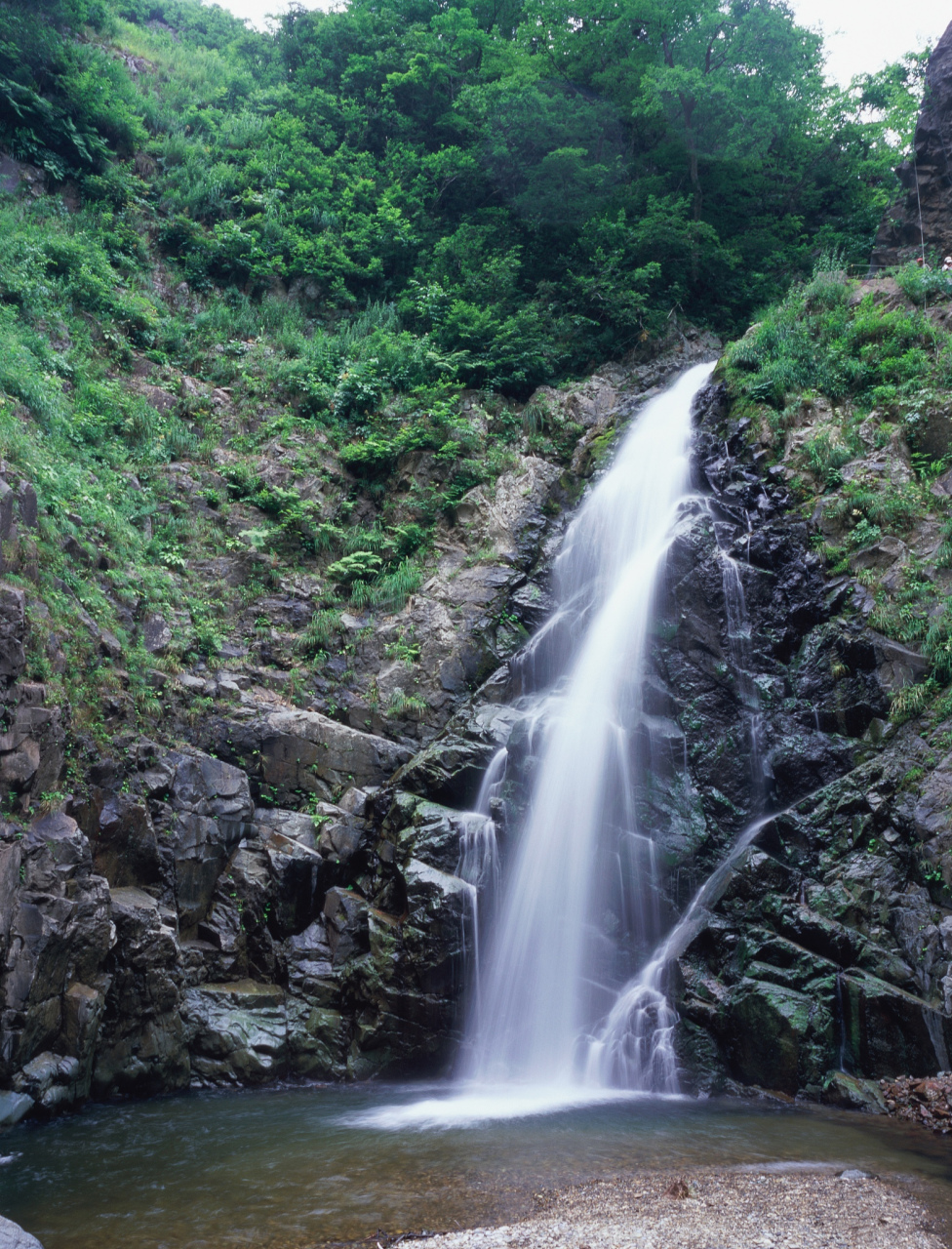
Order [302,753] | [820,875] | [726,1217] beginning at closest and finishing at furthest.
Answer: [726,1217] < [820,875] < [302,753]

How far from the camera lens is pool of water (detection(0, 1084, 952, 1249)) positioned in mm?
5191

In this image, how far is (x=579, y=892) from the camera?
33.8 feet

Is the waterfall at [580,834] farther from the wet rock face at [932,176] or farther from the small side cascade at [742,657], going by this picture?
the wet rock face at [932,176]

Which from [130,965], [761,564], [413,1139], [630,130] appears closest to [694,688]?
[761,564]

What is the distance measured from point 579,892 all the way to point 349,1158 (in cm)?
478

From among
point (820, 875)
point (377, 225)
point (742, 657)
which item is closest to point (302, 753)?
point (742, 657)

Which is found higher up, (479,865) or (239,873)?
(479,865)

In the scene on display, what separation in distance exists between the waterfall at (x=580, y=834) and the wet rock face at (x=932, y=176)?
9.16 m

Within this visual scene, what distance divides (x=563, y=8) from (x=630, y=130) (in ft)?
15.0

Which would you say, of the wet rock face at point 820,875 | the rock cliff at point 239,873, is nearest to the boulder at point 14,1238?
the rock cliff at point 239,873

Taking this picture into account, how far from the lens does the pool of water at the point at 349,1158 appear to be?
17.0ft

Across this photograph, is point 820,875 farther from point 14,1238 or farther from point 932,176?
point 932,176

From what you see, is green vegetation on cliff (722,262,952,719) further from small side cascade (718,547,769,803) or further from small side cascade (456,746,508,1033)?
small side cascade (456,746,508,1033)

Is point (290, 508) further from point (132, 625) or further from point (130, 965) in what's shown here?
point (130, 965)
